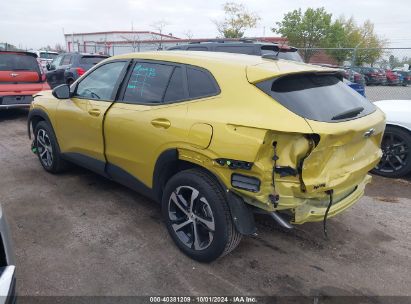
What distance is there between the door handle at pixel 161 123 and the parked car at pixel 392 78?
14587mm

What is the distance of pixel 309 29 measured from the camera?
1211 inches

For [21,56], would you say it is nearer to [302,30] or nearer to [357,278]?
[357,278]

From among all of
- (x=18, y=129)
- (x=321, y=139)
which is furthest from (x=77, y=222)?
(x=18, y=129)

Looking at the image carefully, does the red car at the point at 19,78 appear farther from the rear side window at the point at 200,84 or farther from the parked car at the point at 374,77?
the parked car at the point at 374,77

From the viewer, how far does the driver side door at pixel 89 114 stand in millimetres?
3889

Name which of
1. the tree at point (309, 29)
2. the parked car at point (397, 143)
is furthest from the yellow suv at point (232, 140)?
the tree at point (309, 29)

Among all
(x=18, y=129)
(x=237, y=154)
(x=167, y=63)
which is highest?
(x=167, y=63)

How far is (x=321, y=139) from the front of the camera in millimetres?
2486

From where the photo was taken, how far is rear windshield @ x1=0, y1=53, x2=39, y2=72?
812 centimetres

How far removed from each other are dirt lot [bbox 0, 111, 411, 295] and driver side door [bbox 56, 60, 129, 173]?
21.4 inches

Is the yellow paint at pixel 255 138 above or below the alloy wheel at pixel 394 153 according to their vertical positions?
above

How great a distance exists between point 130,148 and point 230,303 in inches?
68.1

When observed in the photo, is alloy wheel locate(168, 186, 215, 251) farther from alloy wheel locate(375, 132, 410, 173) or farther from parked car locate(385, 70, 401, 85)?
parked car locate(385, 70, 401, 85)

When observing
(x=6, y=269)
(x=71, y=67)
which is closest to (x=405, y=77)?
(x=71, y=67)
